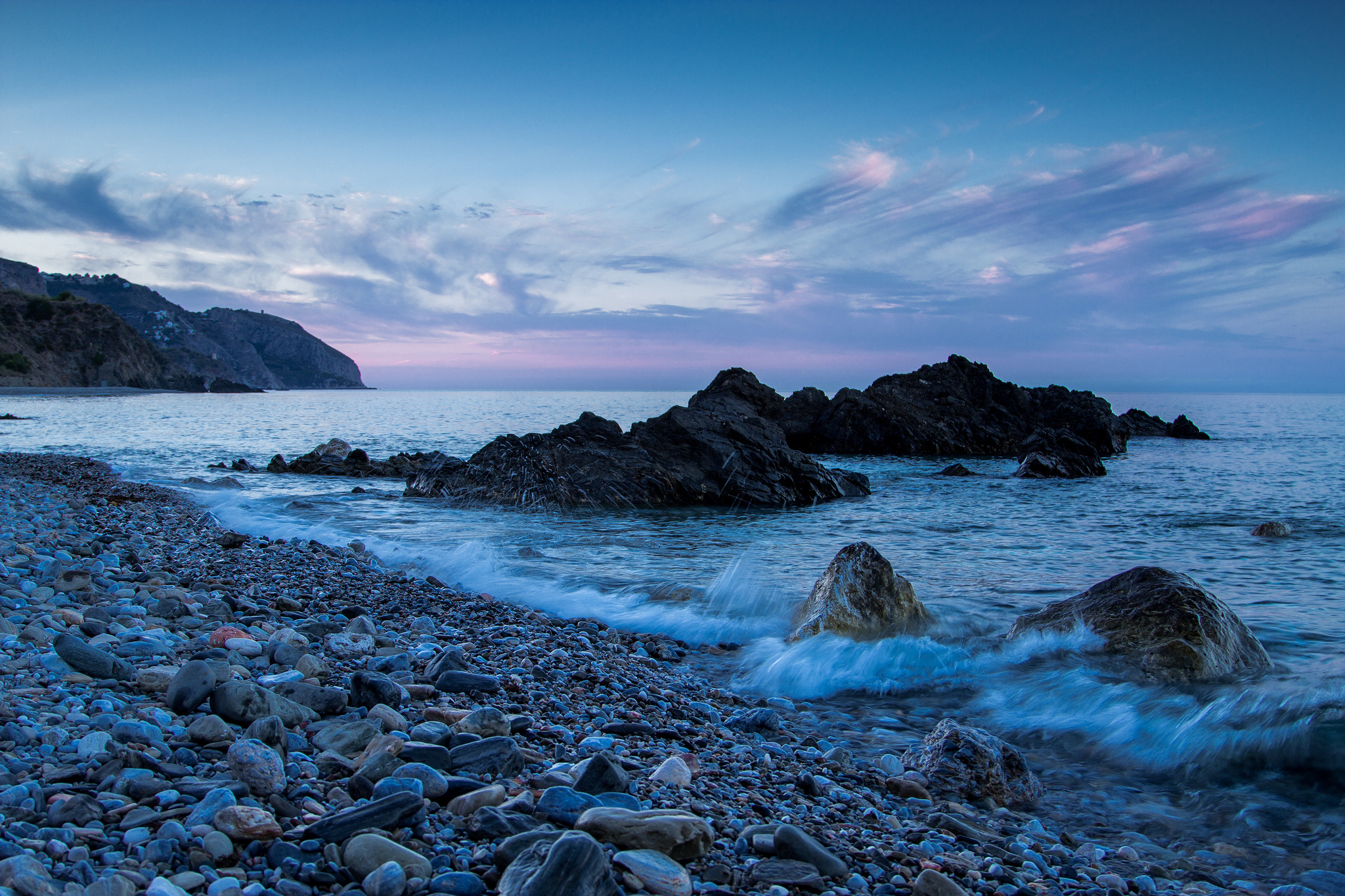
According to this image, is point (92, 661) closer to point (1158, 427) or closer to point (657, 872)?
point (657, 872)

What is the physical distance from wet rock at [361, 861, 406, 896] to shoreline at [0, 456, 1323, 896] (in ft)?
0.06

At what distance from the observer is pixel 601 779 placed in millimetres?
3100

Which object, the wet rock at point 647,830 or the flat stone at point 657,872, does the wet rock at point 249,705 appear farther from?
the flat stone at point 657,872

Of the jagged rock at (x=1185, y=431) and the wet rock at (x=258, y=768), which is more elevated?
the jagged rock at (x=1185, y=431)

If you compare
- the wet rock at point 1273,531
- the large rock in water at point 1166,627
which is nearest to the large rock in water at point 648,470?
the wet rock at point 1273,531

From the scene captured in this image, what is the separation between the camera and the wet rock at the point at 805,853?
9.09 ft

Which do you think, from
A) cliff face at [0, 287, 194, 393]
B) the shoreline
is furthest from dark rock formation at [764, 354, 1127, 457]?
cliff face at [0, 287, 194, 393]

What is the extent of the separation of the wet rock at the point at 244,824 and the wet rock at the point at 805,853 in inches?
71.9

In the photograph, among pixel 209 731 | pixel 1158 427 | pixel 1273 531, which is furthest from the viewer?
pixel 1158 427

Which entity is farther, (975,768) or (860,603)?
(860,603)

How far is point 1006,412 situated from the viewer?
36281mm

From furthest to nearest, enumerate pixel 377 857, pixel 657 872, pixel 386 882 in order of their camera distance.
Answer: pixel 657 872 → pixel 377 857 → pixel 386 882

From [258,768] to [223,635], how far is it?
2412 millimetres

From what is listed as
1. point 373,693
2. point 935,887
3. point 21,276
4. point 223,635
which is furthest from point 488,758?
point 21,276
